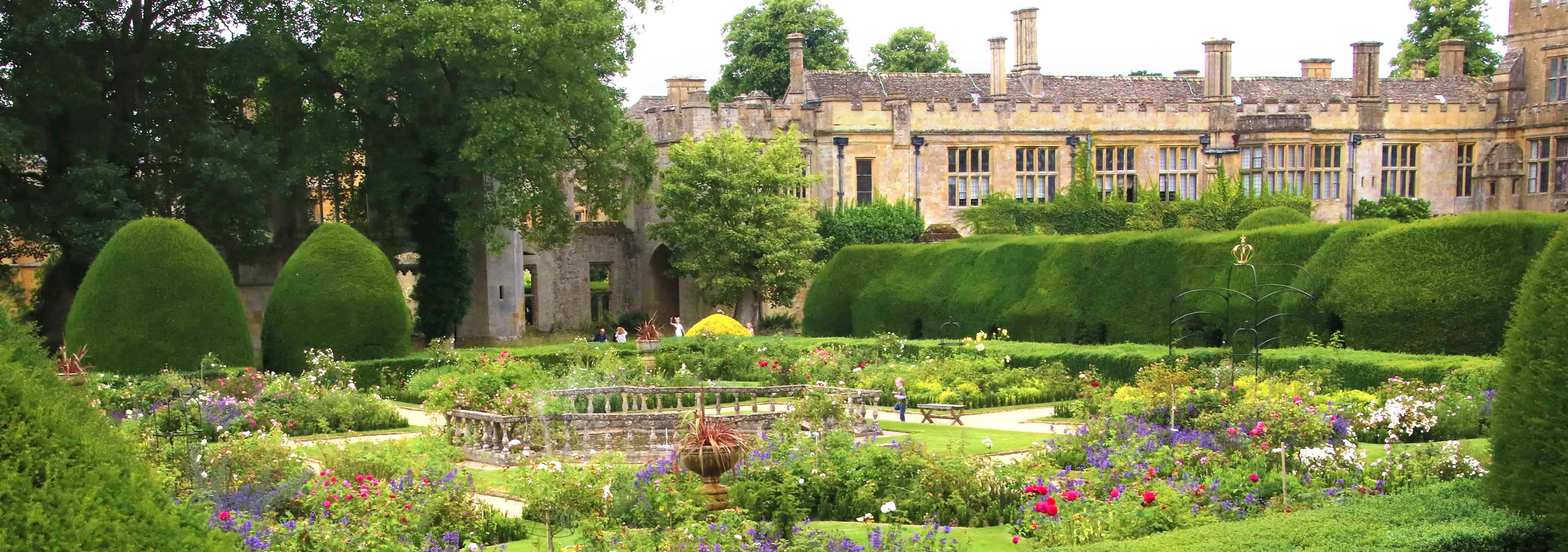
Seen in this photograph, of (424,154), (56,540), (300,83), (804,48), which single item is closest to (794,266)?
(424,154)

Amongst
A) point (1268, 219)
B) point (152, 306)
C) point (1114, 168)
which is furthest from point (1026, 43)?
point (152, 306)

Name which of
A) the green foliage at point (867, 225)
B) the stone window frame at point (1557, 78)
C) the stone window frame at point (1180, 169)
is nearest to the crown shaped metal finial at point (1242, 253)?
the green foliage at point (867, 225)

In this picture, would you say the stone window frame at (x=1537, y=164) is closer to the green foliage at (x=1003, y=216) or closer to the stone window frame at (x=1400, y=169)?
the stone window frame at (x=1400, y=169)

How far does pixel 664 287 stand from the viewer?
125 ft

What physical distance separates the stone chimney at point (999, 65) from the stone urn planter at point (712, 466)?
99.2 ft

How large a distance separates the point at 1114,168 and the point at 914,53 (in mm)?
15860

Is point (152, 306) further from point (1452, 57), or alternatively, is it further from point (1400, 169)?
point (1452, 57)

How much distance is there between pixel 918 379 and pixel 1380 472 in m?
9.83

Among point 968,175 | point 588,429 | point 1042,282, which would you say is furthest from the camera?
point 968,175

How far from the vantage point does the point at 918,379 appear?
→ 20344 millimetres

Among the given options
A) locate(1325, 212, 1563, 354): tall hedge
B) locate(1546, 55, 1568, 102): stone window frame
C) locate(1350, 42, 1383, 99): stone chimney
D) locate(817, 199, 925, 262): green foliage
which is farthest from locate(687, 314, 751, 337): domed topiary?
locate(1546, 55, 1568, 102): stone window frame

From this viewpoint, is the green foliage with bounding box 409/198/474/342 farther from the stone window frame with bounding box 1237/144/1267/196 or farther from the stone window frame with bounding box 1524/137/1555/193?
the stone window frame with bounding box 1524/137/1555/193

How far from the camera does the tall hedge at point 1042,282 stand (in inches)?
902

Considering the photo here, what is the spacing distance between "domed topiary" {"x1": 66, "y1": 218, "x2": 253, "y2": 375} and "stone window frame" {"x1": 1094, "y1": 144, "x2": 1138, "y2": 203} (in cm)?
2390
